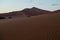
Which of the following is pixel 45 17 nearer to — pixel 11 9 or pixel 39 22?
pixel 39 22

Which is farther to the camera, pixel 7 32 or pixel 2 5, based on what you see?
pixel 2 5

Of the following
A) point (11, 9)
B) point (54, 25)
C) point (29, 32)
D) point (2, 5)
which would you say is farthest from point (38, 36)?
point (2, 5)

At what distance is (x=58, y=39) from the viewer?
2.88ft

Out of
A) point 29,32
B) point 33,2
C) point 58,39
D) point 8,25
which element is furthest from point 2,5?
point 58,39

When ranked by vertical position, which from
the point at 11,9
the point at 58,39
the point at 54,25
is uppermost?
the point at 11,9

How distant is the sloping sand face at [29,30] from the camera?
0.86 meters

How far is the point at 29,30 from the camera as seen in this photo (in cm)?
89

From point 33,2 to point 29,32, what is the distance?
3.37 feet

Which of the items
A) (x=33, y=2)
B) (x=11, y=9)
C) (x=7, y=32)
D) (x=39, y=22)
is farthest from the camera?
(x=33, y=2)

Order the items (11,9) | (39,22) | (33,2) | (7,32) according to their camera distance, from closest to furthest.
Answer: (7,32), (39,22), (11,9), (33,2)

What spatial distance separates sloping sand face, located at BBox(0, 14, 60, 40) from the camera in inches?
33.9

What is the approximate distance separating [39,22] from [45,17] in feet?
0.38

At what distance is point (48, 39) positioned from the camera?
34.5 inches

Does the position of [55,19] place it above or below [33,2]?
below
